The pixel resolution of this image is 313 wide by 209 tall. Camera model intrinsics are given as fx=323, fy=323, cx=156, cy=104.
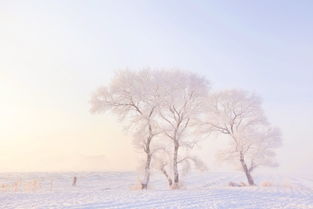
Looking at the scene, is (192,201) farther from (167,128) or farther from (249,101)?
(249,101)

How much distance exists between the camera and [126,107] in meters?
30.6

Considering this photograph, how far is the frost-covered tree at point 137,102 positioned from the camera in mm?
29984

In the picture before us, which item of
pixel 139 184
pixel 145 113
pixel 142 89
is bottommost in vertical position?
pixel 139 184

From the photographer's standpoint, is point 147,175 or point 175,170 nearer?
point 147,175

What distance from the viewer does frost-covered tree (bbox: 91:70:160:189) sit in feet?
98.4

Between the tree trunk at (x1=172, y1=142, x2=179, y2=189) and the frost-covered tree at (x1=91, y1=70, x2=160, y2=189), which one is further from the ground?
the frost-covered tree at (x1=91, y1=70, x2=160, y2=189)

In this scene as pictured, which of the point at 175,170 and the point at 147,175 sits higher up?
the point at 175,170

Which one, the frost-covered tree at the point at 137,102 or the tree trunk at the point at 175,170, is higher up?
the frost-covered tree at the point at 137,102

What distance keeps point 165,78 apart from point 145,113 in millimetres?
3973

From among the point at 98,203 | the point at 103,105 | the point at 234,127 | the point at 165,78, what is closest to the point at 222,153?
the point at 234,127

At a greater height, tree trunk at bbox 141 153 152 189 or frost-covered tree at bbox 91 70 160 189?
frost-covered tree at bbox 91 70 160 189

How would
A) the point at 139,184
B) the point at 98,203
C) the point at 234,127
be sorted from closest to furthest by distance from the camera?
the point at 98,203 → the point at 139,184 → the point at 234,127

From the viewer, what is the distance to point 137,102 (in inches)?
1196

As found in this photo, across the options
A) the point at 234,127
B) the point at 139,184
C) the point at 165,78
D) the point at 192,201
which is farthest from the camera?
the point at 234,127
